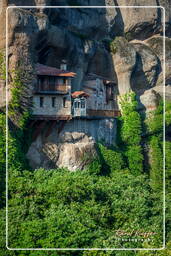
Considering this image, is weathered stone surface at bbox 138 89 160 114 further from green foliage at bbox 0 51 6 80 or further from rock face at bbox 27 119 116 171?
green foliage at bbox 0 51 6 80

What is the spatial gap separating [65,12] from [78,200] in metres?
15.0

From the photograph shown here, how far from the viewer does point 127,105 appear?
54.3 m

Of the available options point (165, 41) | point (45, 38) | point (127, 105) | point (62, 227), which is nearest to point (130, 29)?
point (165, 41)

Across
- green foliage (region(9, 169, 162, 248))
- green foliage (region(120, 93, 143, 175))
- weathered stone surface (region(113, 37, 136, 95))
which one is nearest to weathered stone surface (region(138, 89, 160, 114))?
green foliage (region(120, 93, 143, 175))

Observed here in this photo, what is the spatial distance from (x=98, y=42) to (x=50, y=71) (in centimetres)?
779

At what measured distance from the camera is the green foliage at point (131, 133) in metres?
53.0

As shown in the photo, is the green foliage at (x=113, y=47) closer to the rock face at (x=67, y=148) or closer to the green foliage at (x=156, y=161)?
the green foliage at (x=156, y=161)

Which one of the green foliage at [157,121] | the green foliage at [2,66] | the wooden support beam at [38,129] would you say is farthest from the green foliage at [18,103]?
the green foliage at [157,121]

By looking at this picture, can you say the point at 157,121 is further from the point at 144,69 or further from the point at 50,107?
the point at 50,107

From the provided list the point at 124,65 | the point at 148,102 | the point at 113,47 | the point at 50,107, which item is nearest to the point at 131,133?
the point at 148,102

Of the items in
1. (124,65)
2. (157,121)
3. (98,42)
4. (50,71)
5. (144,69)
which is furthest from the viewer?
(144,69)

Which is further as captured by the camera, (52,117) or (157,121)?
(157,121)

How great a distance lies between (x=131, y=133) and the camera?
5362cm

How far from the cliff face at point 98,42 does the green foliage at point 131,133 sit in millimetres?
1016
